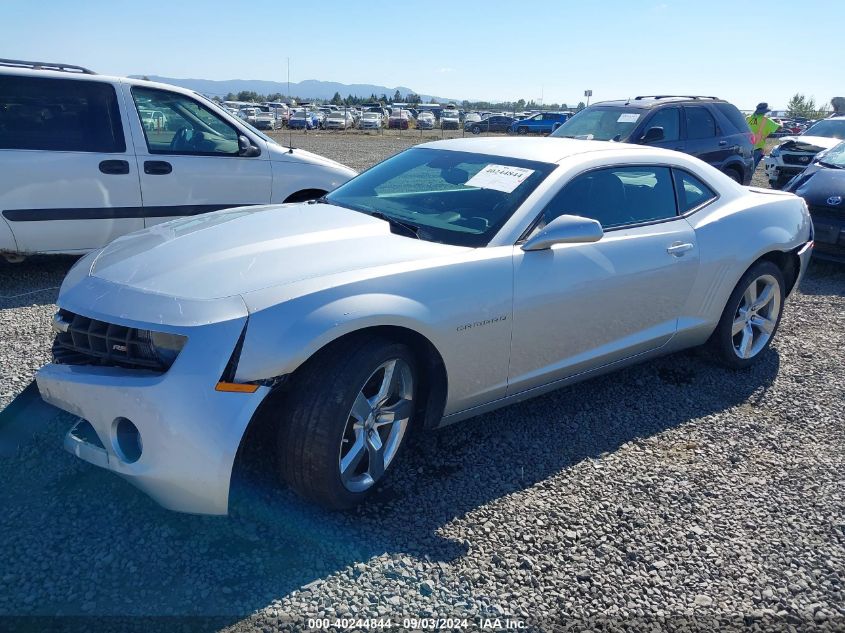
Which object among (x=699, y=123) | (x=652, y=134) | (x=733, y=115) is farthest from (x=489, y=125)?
(x=652, y=134)

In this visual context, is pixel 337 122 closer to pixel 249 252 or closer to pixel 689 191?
pixel 689 191

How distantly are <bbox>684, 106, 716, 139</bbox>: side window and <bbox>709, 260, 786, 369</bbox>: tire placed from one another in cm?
585

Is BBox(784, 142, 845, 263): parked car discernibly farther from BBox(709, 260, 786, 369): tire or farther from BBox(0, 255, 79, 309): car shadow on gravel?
BBox(0, 255, 79, 309): car shadow on gravel

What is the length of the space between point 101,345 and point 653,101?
9.07 metres

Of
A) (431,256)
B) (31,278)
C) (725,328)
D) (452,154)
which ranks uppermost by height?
(452,154)

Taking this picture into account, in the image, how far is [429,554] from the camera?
105 inches

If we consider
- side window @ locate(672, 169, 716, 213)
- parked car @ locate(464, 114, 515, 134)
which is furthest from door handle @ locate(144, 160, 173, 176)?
parked car @ locate(464, 114, 515, 134)

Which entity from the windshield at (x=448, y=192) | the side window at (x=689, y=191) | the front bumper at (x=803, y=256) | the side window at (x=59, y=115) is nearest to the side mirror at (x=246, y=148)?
the side window at (x=59, y=115)

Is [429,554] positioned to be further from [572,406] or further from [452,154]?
[452,154]

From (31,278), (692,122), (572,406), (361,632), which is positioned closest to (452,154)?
(572,406)

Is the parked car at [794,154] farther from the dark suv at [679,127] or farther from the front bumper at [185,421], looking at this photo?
the front bumper at [185,421]

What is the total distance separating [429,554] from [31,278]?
16.5ft

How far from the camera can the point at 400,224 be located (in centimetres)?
345

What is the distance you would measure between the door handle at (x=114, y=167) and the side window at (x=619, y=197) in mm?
3947
